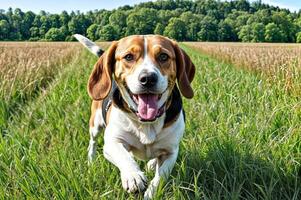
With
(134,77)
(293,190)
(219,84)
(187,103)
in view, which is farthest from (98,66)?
(219,84)

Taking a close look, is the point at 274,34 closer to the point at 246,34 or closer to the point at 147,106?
the point at 246,34

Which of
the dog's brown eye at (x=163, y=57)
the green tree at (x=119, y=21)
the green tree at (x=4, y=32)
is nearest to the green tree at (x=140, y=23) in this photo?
the green tree at (x=119, y=21)

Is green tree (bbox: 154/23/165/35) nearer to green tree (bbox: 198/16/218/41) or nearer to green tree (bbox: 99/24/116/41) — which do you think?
green tree (bbox: 198/16/218/41)

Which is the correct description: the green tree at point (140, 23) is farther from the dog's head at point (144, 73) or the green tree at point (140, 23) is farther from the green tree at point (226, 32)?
the dog's head at point (144, 73)

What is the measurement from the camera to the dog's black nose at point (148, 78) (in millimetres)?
2889

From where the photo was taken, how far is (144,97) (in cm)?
309

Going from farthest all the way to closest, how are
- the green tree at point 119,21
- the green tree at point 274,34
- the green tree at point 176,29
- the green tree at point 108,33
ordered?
the green tree at point 274,34 → the green tree at point 119,21 → the green tree at point 176,29 → the green tree at point 108,33

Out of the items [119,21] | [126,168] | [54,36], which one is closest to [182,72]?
[126,168]

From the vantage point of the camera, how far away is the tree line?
3442 inches

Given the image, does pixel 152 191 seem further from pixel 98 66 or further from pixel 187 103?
pixel 187 103

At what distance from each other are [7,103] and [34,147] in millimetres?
2196

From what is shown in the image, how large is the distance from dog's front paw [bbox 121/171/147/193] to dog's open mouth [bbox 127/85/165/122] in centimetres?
46

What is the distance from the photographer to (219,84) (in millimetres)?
6852

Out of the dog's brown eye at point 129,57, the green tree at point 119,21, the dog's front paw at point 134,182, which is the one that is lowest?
the green tree at point 119,21
